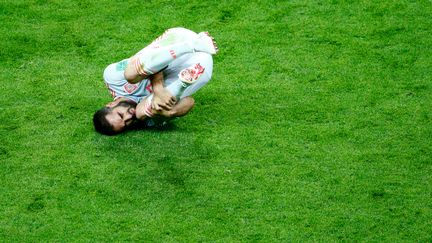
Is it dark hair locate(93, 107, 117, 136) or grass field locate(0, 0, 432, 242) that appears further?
dark hair locate(93, 107, 117, 136)

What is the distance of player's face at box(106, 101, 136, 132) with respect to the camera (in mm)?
5430

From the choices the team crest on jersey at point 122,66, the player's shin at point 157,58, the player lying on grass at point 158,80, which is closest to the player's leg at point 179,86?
the player lying on grass at point 158,80

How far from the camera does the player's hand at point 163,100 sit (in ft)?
17.3

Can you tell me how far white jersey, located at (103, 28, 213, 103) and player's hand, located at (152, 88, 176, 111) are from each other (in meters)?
0.10

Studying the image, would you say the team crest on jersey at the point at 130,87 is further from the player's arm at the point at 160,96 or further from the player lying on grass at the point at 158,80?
the player's arm at the point at 160,96

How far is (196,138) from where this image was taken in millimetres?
5445

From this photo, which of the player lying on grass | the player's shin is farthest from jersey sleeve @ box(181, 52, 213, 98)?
the player's shin

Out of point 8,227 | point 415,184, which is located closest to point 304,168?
point 415,184

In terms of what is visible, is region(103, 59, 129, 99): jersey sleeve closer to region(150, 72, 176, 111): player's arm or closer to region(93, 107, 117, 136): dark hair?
region(93, 107, 117, 136): dark hair

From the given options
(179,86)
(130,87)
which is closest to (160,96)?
(179,86)

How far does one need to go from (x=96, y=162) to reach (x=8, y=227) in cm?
74

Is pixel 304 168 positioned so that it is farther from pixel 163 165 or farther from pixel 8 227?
pixel 8 227

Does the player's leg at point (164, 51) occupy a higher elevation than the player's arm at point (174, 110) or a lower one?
higher

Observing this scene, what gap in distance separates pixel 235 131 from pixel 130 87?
2.34 ft
